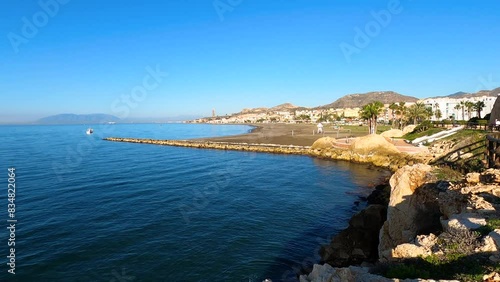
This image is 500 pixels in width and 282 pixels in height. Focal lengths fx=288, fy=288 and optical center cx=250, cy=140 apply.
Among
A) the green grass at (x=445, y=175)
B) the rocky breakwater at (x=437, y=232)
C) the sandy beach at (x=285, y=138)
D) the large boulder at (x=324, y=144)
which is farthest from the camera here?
the sandy beach at (x=285, y=138)

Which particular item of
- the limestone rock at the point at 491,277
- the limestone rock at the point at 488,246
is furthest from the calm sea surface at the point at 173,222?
the limestone rock at the point at 491,277

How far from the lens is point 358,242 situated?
1948 centimetres

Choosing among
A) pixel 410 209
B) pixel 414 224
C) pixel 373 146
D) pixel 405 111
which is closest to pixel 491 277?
pixel 414 224

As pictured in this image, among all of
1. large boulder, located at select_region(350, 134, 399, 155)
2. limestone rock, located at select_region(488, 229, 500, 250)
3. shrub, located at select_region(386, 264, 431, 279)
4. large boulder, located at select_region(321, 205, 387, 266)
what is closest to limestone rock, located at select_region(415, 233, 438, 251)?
shrub, located at select_region(386, 264, 431, 279)

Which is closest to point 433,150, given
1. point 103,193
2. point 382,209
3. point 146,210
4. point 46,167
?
point 382,209

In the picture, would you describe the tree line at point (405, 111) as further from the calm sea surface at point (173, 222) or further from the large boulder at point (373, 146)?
the calm sea surface at point (173, 222)

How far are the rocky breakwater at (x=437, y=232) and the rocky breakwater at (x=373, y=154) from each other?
96.4 feet

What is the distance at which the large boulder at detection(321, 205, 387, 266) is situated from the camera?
18.0 metres

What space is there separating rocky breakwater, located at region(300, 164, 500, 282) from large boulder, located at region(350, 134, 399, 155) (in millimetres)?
34157

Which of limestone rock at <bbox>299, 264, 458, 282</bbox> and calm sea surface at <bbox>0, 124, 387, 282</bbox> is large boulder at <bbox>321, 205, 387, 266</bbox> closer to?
calm sea surface at <bbox>0, 124, 387, 282</bbox>

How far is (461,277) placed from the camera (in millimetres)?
8242

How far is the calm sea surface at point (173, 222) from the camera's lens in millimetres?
17000

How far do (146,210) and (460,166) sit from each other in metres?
31.2

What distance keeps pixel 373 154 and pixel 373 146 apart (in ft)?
7.65
